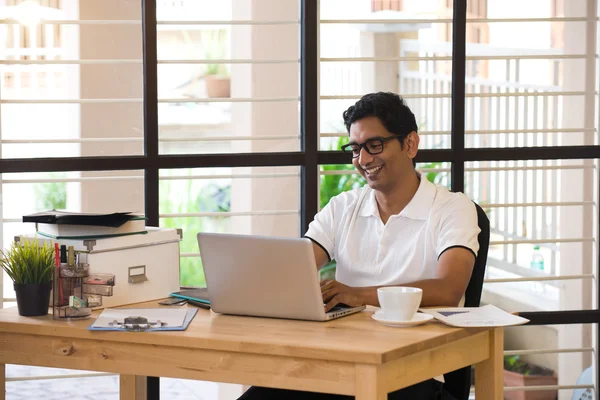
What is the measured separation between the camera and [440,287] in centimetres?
231

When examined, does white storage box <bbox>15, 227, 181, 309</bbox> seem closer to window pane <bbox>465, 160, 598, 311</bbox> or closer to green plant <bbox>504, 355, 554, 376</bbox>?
window pane <bbox>465, 160, 598, 311</bbox>

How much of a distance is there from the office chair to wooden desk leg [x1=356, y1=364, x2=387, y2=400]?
0.55 m

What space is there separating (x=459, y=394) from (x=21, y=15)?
1.84 meters

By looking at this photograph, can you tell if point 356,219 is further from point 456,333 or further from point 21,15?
point 21,15

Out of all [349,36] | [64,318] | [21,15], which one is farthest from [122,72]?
[64,318]

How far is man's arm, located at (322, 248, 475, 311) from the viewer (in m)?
2.23

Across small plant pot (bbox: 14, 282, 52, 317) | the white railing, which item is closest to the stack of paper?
small plant pot (bbox: 14, 282, 52, 317)

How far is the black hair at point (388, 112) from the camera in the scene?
2590 millimetres

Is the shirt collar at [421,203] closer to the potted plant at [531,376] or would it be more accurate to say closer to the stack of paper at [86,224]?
the stack of paper at [86,224]

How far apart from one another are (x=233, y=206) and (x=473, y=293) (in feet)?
3.33

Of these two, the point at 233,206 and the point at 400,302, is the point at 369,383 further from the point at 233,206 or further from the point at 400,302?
the point at 233,206

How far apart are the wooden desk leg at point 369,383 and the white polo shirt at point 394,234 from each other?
671 millimetres

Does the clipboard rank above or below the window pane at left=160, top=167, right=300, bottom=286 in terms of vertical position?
below

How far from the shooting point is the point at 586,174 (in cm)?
328
